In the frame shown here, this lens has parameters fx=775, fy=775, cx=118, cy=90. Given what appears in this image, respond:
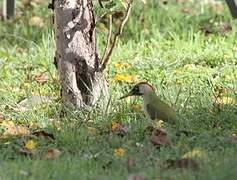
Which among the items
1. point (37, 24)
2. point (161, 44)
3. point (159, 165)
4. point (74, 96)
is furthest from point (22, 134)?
point (37, 24)

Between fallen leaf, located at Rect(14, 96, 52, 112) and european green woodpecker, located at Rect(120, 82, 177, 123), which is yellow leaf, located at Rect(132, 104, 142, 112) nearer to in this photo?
european green woodpecker, located at Rect(120, 82, 177, 123)

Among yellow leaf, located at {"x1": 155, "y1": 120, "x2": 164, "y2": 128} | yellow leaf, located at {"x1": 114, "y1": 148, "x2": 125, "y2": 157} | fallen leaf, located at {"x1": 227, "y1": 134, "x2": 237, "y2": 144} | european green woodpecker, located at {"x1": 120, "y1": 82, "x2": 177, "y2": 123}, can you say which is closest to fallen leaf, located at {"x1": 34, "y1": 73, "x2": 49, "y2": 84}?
european green woodpecker, located at {"x1": 120, "y1": 82, "x2": 177, "y2": 123}

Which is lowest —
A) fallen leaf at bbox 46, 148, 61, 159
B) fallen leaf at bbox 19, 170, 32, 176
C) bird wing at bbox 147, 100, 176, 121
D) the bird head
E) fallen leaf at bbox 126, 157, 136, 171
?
fallen leaf at bbox 46, 148, 61, 159

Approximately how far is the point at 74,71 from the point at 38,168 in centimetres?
152

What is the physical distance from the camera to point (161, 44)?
7891mm

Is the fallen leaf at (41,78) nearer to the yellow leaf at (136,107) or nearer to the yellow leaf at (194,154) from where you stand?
the yellow leaf at (136,107)

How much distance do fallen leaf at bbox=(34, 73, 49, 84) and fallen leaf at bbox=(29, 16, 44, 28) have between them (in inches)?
90.4

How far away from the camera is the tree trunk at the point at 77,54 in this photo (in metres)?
5.49

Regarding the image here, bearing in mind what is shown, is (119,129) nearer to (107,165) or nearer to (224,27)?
(107,165)

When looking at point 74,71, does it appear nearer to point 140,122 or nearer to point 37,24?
point 140,122

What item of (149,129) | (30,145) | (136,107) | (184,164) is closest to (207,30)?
(136,107)

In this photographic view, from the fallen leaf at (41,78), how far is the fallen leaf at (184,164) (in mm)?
2737

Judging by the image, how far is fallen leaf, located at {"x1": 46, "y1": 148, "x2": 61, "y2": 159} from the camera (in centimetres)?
454

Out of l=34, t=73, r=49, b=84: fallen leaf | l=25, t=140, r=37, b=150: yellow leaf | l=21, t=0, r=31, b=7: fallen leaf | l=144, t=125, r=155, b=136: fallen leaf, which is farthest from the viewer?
l=21, t=0, r=31, b=7: fallen leaf
